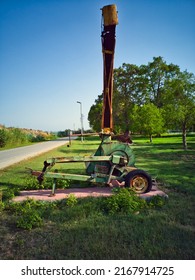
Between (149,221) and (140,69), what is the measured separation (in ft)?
160

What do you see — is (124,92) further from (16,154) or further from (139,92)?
(16,154)

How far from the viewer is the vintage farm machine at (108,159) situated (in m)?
6.25

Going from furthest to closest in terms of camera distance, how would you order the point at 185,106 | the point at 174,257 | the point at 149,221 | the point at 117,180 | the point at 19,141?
1. the point at 19,141
2. the point at 185,106
3. the point at 117,180
4. the point at 149,221
5. the point at 174,257

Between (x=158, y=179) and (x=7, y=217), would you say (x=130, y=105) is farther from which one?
(x=7, y=217)

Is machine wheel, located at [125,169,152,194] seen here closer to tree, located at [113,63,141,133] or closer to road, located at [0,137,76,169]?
road, located at [0,137,76,169]

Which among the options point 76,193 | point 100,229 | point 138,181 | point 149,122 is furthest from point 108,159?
point 149,122

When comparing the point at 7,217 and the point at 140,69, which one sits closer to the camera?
the point at 7,217

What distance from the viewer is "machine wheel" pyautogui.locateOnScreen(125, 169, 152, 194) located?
6199 millimetres

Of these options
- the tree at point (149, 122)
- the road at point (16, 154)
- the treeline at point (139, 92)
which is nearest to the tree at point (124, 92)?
the treeline at point (139, 92)

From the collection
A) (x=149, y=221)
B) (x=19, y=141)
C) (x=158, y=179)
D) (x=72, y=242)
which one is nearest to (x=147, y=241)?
(x=149, y=221)

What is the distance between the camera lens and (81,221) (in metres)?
4.63

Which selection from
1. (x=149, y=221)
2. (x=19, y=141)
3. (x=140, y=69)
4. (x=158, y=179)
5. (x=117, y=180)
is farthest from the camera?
(x=140, y=69)

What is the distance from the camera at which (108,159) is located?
6445 mm

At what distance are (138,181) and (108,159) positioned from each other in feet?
3.05
